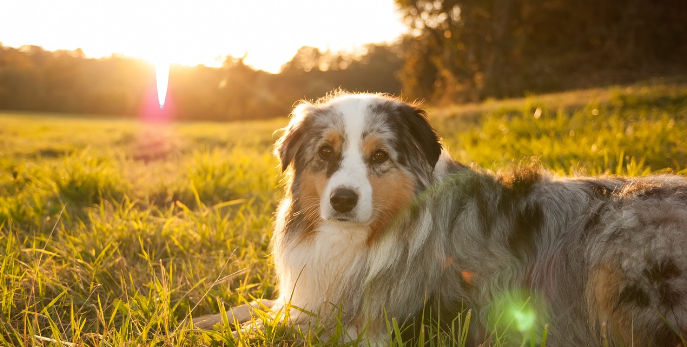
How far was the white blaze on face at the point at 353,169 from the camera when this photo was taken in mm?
2770

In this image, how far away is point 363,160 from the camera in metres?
2.93

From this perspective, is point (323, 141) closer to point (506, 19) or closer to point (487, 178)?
point (487, 178)

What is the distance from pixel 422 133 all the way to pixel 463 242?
72cm

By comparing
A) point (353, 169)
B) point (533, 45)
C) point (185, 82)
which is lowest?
point (353, 169)

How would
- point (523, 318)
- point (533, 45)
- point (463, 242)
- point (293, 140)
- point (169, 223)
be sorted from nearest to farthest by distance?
point (523, 318) → point (463, 242) → point (293, 140) → point (169, 223) → point (533, 45)

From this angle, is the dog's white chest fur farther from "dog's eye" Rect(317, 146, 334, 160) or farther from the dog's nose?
"dog's eye" Rect(317, 146, 334, 160)

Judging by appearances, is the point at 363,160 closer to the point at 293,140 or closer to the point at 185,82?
the point at 293,140

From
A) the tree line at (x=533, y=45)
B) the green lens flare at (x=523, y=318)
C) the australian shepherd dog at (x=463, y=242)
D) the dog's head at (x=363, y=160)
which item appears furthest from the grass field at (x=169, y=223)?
the tree line at (x=533, y=45)

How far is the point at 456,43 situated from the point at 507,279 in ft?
56.6

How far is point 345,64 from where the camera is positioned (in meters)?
35.8

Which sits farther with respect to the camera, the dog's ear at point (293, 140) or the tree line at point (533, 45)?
the tree line at point (533, 45)

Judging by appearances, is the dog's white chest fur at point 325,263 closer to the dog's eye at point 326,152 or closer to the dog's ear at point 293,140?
the dog's eye at point 326,152

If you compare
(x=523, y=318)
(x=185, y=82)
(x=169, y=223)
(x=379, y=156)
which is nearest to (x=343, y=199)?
(x=379, y=156)

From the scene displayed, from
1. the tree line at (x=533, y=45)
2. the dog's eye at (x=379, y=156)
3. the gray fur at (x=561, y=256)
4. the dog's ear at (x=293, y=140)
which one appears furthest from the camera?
the tree line at (x=533, y=45)
